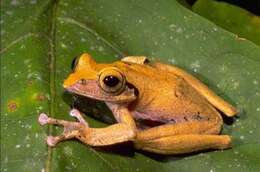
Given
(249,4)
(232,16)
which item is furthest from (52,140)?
(249,4)

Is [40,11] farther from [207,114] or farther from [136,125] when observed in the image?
[207,114]

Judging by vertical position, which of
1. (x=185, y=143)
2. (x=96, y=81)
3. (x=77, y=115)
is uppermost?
(x=96, y=81)

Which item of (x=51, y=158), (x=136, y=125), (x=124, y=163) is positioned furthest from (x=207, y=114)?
(x=51, y=158)

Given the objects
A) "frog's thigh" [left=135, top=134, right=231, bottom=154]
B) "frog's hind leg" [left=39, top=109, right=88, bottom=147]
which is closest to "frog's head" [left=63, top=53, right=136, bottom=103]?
"frog's hind leg" [left=39, top=109, right=88, bottom=147]

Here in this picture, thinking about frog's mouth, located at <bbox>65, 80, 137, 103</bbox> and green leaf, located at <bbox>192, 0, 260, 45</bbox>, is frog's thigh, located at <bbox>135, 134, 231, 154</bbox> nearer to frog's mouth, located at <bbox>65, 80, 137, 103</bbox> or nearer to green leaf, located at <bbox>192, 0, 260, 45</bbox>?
frog's mouth, located at <bbox>65, 80, 137, 103</bbox>

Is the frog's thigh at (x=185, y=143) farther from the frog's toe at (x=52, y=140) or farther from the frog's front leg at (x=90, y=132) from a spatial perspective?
the frog's toe at (x=52, y=140)

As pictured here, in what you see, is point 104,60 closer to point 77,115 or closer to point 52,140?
point 77,115

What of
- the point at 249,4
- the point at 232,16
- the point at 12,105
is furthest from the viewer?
the point at 249,4
